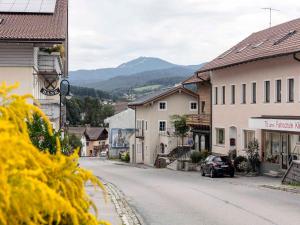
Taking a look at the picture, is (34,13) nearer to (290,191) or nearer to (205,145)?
(290,191)

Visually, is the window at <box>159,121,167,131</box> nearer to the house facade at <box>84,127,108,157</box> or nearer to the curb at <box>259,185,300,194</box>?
the curb at <box>259,185,300,194</box>

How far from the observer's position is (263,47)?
39.6 m

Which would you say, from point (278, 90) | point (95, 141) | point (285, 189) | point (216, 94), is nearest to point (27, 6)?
point (285, 189)

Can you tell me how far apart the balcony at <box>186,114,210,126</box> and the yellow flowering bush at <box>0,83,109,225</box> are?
47008mm

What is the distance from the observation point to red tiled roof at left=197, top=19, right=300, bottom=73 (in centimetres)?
3494

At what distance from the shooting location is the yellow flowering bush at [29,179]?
2.86m

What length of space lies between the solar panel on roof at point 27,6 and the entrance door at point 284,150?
49.8 ft

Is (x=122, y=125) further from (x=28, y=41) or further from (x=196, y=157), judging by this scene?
(x=28, y=41)

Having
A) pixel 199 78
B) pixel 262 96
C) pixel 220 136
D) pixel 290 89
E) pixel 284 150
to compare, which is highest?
pixel 199 78

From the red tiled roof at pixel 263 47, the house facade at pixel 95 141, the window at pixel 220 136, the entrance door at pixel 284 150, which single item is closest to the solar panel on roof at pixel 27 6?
the red tiled roof at pixel 263 47

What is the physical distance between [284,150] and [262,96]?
4.27 meters

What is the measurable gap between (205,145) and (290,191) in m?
27.4

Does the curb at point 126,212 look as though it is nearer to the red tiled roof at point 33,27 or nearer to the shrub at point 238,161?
the red tiled roof at point 33,27

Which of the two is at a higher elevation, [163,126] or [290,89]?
[290,89]
